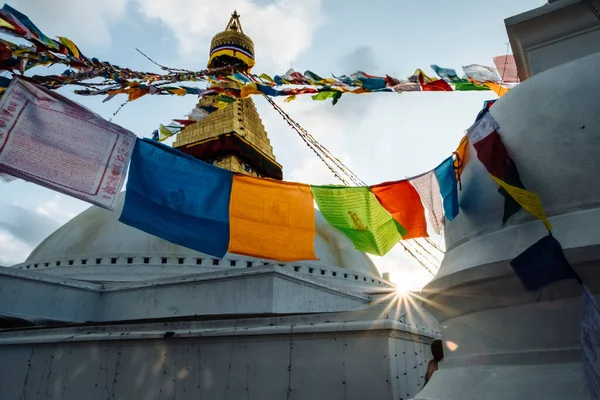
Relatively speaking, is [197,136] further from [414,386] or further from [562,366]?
[562,366]

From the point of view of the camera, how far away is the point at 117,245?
35.8 ft

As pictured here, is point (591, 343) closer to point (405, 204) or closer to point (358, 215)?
point (405, 204)

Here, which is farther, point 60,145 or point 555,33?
point 60,145

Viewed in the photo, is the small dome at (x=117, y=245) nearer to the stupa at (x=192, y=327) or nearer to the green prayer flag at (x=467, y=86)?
the stupa at (x=192, y=327)

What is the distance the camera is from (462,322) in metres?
2.36

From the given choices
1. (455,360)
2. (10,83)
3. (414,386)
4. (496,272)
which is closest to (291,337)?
(414,386)

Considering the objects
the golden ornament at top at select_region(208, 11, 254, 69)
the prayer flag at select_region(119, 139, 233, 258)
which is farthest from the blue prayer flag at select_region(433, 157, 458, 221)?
the golden ornament at top at select_region(208, 11, 254, 69)

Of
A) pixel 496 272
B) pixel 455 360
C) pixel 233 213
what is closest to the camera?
pixel 496 272

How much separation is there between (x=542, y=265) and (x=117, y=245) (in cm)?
1088

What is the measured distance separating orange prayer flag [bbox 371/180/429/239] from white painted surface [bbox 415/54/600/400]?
4.94 feet

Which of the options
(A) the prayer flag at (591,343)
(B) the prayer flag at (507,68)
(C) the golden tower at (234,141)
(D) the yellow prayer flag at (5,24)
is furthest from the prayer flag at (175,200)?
(C) the golden tower at (234,141)

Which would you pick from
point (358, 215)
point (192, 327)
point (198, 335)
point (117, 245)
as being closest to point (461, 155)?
point (358, 215)

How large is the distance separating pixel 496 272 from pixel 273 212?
245 cm

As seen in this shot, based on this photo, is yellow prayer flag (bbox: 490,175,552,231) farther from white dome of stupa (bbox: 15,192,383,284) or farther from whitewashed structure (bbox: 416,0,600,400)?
white dome of stupa (bbox: 15,192,383,284)
